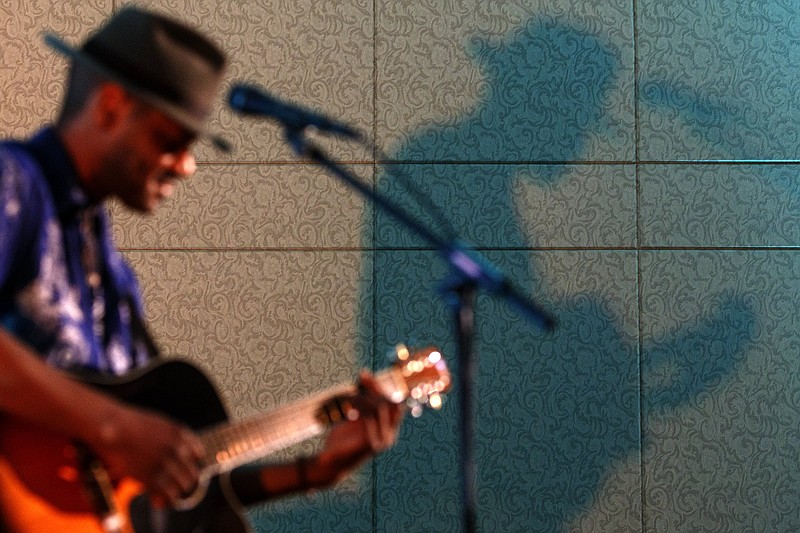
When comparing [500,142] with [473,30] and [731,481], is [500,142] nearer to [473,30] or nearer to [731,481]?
[473,30]

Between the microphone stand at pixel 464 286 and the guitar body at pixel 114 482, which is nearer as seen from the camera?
the guitar body at pixel 114 482

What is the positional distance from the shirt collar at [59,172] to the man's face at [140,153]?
48 millimetres

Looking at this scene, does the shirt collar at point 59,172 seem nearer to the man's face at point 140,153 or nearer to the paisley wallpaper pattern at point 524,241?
the man's face at point 140,153

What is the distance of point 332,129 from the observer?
5.48 ft

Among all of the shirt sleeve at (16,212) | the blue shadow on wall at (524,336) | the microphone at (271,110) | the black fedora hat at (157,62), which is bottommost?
the blue shadow on wall at (524,336)

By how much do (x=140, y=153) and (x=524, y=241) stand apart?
197 cm

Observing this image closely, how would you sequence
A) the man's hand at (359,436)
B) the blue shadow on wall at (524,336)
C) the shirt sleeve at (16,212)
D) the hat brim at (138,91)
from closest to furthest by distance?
the shirt sleeve at (16,212) < the hat brim at (138,91) < the man's hand at (359,436) < the blue shadow on wall at (524,336)

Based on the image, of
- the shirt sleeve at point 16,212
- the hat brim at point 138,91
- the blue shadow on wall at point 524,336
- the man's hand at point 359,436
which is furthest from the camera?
the blue shadow on wall at point 524,336

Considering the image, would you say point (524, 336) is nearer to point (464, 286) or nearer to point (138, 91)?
point (464, 286)

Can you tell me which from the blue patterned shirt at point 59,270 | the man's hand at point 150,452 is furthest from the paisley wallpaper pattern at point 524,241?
the man's hand at point 150,452

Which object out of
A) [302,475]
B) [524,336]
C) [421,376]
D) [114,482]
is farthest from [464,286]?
[524,336]

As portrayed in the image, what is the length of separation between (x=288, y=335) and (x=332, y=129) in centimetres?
182

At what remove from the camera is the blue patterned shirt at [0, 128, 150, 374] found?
1534 mm

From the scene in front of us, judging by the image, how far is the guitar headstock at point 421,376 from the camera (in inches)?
75.6
